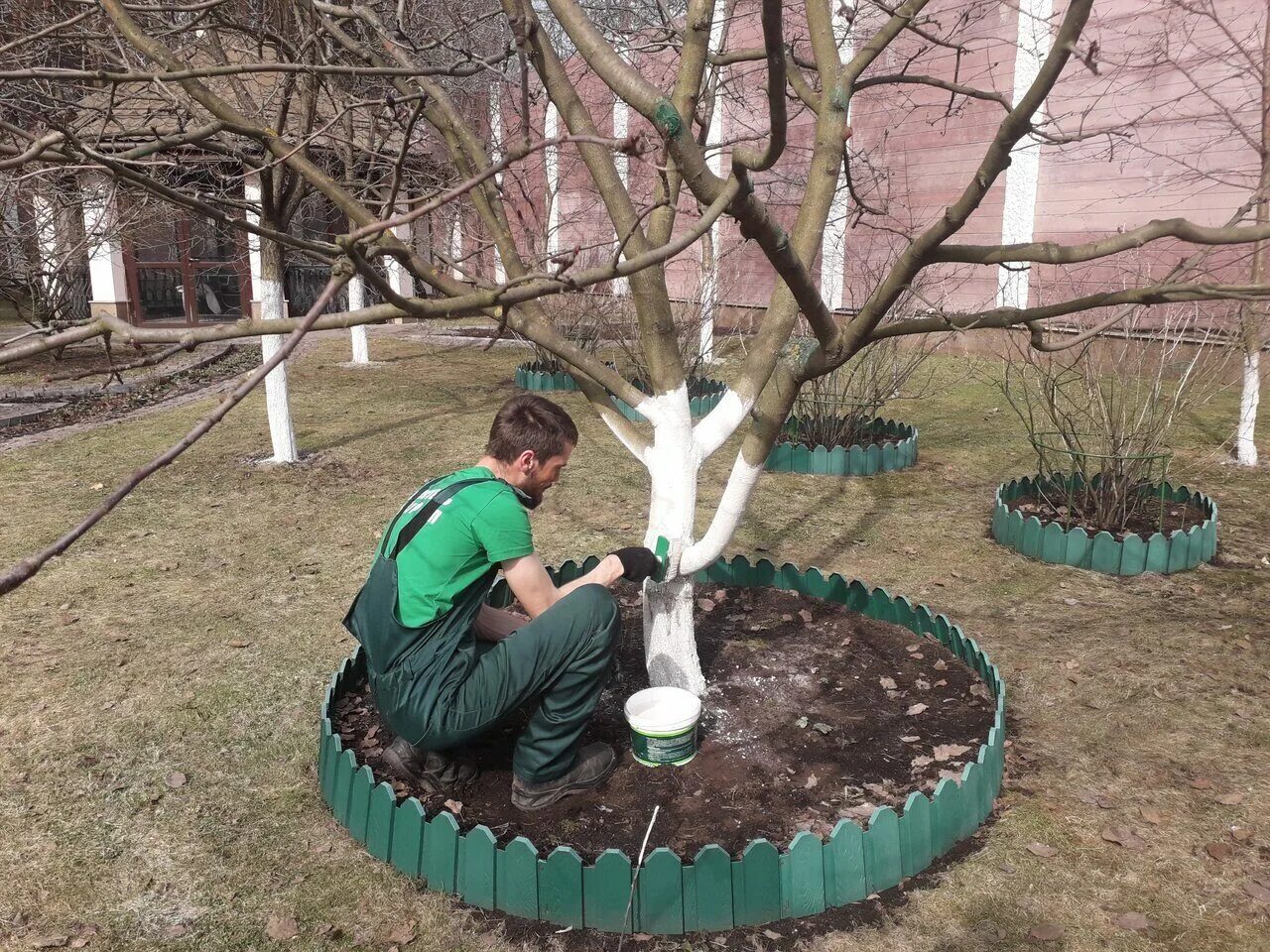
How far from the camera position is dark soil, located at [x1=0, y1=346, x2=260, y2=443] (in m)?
8.68

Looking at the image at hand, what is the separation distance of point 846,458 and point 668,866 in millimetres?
5067

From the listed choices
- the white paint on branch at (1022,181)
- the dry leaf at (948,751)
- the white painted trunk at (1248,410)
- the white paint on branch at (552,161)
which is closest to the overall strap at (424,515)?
the dry leaf at (948,751)

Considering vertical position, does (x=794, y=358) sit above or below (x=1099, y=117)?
below

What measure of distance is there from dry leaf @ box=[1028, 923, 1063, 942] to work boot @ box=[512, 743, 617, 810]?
1.21 m

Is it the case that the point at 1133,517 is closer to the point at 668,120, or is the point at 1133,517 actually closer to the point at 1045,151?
the point at 668,120

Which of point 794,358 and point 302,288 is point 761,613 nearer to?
point 794,358

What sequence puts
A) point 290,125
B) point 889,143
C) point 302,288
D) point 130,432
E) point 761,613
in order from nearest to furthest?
point 761,613
point 290,125
point 130,432
point 889,143
point 302,288

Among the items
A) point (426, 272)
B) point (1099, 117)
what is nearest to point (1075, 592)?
point (426, 272)

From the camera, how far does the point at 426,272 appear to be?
248 cm

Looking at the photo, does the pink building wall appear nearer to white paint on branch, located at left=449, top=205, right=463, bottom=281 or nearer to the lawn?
white paint on branch, located at left=449, top=205, right=463, bottom=281

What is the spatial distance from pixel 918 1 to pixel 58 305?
473 inches

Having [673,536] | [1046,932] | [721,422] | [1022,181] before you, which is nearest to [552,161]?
[1022,181]

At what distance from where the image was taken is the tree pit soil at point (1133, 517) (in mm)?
5098

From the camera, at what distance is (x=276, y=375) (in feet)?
21.3
